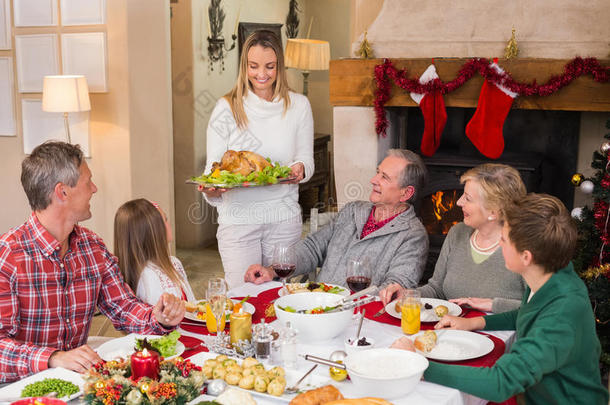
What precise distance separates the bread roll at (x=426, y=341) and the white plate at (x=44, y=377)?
0.83 metres

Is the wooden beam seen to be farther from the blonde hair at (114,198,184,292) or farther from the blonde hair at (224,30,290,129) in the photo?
the blonde hair at (114,198,184,292)

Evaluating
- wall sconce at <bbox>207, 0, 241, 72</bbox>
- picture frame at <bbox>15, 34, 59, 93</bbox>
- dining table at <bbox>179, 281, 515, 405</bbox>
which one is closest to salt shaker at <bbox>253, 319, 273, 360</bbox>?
dining table at <bbox>179, 281, 515, 405</bbox>

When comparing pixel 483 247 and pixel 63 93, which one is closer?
pixel 483 247

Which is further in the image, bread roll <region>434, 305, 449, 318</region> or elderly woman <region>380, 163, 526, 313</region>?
elderly woman <region>380, 163, 526, 313</region>

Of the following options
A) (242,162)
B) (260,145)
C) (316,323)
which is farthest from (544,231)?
(260,145)

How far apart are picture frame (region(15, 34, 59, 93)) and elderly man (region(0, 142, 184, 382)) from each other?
10.7ft

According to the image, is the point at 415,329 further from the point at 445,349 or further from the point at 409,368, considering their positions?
the point at 409,368

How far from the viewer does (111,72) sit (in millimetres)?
4812

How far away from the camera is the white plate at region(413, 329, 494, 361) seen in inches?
70.1

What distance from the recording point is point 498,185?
94.4 inches

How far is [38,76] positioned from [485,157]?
316 centimetres

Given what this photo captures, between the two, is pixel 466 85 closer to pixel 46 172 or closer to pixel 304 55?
pixel 46 172

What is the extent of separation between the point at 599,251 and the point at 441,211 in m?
1.08

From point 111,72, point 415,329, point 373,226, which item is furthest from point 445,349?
point 111,72
